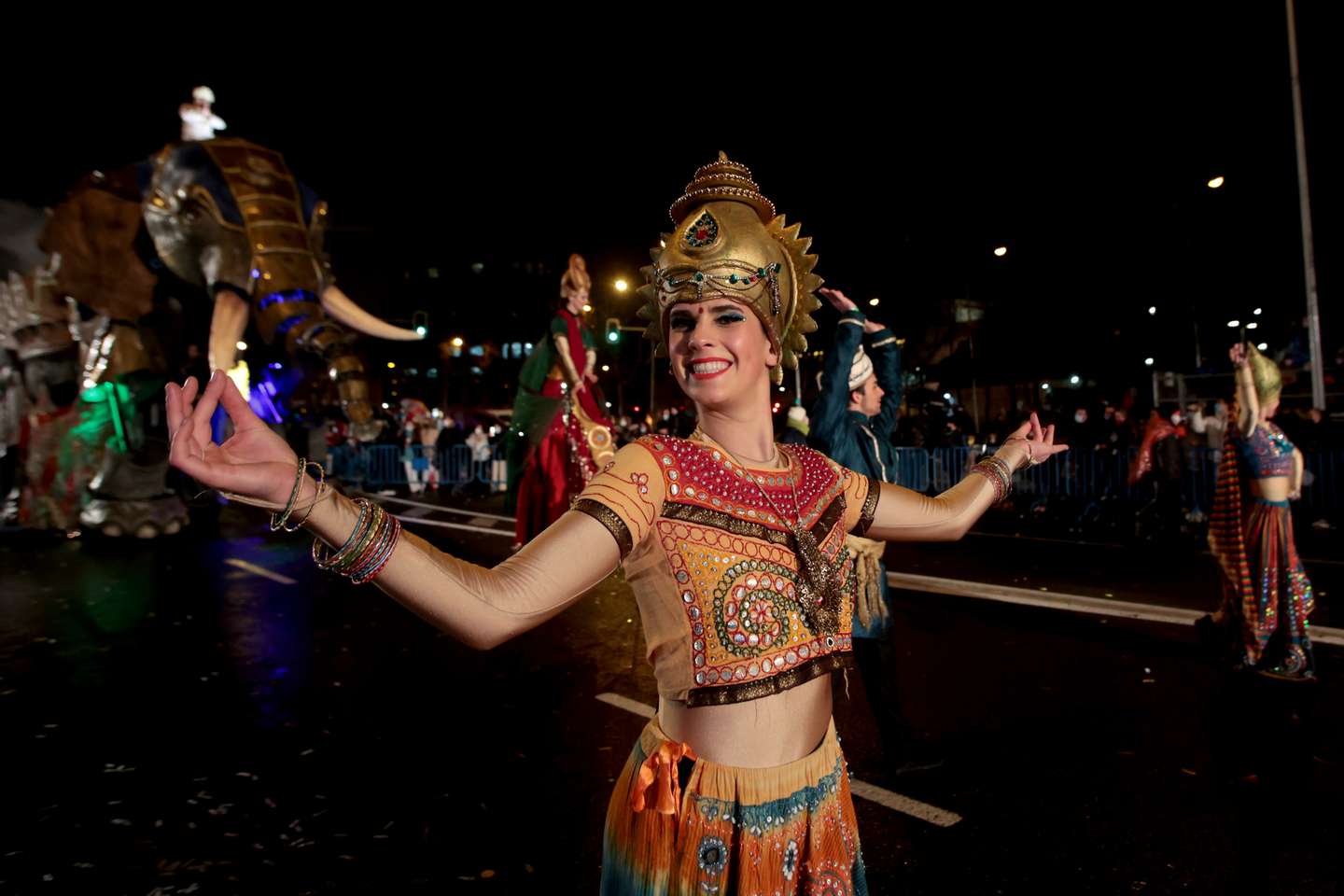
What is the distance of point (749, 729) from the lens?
5.65 ft

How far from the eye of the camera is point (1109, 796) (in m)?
3.61

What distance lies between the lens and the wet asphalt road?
306 cm

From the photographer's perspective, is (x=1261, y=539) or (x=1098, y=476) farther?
(x=1098, y=476)

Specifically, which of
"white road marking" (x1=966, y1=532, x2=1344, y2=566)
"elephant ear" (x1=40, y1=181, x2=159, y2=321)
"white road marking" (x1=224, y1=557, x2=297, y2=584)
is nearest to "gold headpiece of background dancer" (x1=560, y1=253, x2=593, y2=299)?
"white road marking" (x1=224, y1=557, x2=297, y2=584)

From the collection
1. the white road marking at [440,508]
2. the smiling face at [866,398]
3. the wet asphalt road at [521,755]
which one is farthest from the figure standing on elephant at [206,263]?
the smiling face at [866,398]

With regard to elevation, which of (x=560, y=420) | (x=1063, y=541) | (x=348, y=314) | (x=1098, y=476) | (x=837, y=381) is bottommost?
(x=1063, y=541)

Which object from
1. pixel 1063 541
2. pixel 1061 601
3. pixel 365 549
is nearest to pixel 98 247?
pixel 365 549

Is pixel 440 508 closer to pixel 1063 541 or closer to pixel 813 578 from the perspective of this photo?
pixel 1063 541

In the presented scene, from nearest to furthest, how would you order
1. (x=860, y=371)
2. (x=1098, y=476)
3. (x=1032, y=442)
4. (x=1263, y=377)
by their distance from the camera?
1. (x=1032, y=442)
2. (x=860, y=371)
3. (x=1263, y=377)
4. (x=1098, y=476)

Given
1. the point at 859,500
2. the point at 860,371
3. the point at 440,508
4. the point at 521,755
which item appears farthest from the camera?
the point at 440,508

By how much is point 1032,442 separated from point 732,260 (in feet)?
3.67

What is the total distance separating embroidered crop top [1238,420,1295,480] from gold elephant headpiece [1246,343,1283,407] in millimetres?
187

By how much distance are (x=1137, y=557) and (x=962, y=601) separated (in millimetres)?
3580

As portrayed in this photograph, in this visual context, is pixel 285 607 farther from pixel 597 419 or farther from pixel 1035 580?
pixel 1035 580
